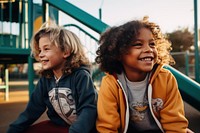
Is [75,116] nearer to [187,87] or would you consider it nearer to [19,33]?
[187,87]

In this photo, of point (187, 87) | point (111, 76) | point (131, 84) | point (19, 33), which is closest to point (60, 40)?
point (111, 76)

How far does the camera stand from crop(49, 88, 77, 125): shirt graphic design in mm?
1376

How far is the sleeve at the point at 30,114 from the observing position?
1406 millimetres

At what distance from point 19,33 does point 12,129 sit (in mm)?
2379

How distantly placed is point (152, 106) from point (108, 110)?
0.22 metres

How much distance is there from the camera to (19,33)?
354cm

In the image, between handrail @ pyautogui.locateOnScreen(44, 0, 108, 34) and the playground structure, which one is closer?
the playground structure

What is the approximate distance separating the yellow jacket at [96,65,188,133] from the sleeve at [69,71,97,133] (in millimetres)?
42

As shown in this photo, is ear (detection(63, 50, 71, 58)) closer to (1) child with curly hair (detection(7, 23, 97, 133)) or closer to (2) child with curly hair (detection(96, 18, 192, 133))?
(1) child with curly hair (detection(7, 23, 97, 133))

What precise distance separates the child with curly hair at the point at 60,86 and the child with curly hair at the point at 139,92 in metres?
0.11

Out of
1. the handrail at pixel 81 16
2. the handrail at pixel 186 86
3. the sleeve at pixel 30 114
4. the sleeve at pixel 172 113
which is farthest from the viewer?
the handrail at pixel 81 16

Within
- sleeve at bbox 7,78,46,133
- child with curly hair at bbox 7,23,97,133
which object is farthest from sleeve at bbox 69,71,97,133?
sleeve at bbox 7,78,46,133

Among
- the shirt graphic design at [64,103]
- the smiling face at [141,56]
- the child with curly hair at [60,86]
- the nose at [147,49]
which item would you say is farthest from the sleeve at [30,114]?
the nose at [147,49]

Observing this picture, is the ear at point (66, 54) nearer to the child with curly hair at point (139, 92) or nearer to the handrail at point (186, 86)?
the child with curly hair at point (139, 92)
